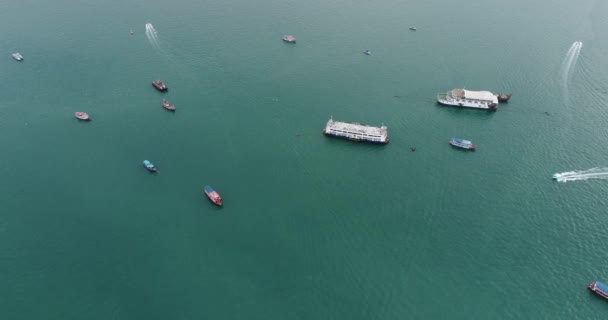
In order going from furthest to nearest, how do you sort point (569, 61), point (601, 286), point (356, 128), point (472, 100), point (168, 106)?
point (569, 61)
point (168, 106)
point (472, 100)
point (356, 128)
point (601, 286)

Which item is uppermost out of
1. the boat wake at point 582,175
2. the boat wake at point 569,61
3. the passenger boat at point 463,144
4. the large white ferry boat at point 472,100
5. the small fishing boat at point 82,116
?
the boat wake at point 569,61

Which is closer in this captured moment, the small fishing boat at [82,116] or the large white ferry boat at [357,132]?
the large white ferry boat at [357,132]

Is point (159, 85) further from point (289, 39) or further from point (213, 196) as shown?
point (213, 196)

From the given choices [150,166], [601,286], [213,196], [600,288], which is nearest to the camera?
[600,288]

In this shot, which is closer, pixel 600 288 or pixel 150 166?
pixel 600 288

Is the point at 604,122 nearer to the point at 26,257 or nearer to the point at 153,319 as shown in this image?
the point at 153,319

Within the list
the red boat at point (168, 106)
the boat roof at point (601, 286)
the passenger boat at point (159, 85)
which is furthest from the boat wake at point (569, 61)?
the passenger boat at point (159, 85)

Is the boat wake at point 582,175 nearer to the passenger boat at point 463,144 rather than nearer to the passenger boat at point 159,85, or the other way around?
the passenger boat at point 463,144

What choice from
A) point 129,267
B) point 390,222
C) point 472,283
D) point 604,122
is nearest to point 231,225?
point 129,267

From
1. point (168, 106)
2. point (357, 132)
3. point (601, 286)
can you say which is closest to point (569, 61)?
point (357, 132)
